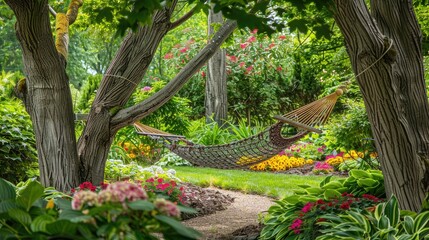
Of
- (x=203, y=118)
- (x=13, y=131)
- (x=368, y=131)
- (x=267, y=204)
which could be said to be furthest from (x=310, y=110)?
(x=203, y=118)

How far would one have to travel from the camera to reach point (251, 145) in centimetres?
581

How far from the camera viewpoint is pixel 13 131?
5730 mm

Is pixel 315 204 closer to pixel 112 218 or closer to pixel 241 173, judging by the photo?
pixel 112 218

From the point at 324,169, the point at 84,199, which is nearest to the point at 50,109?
the point at 84,199

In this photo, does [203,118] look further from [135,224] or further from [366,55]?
[135,224]

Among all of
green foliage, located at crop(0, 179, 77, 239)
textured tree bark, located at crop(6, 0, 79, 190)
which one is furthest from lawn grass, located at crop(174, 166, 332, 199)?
green foliage, located at crop(0, 179, 77, 239)

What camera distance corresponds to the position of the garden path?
4625 mm

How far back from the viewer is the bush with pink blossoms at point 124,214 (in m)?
1.17

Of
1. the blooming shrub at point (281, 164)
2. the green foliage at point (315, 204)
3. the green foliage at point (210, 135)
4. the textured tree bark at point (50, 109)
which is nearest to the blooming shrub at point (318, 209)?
the green foliage at point (315, 204)

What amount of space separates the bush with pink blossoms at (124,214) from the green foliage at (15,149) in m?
4.50

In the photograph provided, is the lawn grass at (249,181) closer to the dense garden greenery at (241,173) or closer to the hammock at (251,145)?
the dense garden greenery at (241,173)

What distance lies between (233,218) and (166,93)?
1.35 meters

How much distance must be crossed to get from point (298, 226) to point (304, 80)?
9464mm

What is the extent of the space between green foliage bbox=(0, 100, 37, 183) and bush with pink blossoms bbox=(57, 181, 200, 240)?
4498mm
